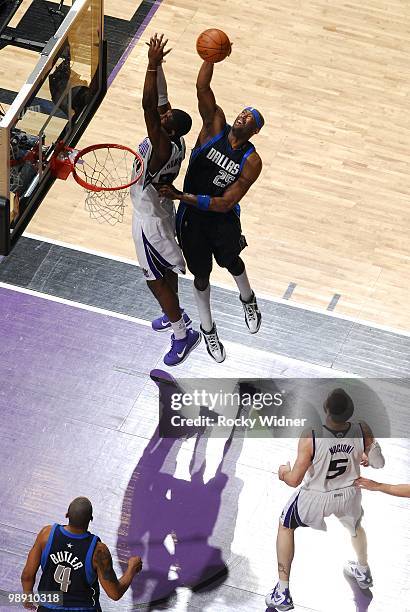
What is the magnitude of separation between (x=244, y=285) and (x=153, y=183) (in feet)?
4.21

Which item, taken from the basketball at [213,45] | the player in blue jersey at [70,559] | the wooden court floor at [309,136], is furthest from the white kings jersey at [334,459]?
the wooden court floor at [309,136]

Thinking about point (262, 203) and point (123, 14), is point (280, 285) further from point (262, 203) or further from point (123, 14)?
point (123, 14)

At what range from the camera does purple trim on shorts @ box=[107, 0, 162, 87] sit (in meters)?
12.9

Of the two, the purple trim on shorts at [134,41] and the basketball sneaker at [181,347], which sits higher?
the basketball sneaker at [181,347]

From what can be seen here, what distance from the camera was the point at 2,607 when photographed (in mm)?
8672

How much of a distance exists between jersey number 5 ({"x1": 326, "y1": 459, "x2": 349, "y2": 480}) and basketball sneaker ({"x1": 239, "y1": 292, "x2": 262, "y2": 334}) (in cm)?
199

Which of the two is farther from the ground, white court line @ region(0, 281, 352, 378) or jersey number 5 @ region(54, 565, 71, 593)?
jersey number 5 @ region(54, 565, 71, 593)

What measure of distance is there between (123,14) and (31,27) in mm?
2506

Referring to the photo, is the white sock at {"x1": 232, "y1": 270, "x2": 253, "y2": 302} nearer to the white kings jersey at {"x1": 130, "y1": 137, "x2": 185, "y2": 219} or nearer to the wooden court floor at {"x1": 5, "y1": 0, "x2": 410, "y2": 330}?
the white kings jersey at {"x1": 130, "y1": 137, "x2": 185, "y2": 219}

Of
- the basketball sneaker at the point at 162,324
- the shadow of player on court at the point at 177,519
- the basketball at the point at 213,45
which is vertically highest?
the basketball at the point at 213,45

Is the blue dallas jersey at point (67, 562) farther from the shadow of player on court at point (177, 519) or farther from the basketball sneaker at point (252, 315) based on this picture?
the basketball sneaker at point (252, 315)

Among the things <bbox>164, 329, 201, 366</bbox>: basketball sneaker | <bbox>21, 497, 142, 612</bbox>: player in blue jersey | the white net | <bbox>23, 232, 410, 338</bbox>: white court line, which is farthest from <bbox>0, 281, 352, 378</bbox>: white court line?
<bbox>21, 497, 142, 612</bbox>: player in blue jersey

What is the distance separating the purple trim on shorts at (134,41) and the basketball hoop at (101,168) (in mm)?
2450

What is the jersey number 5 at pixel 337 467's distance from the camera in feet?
27.1
